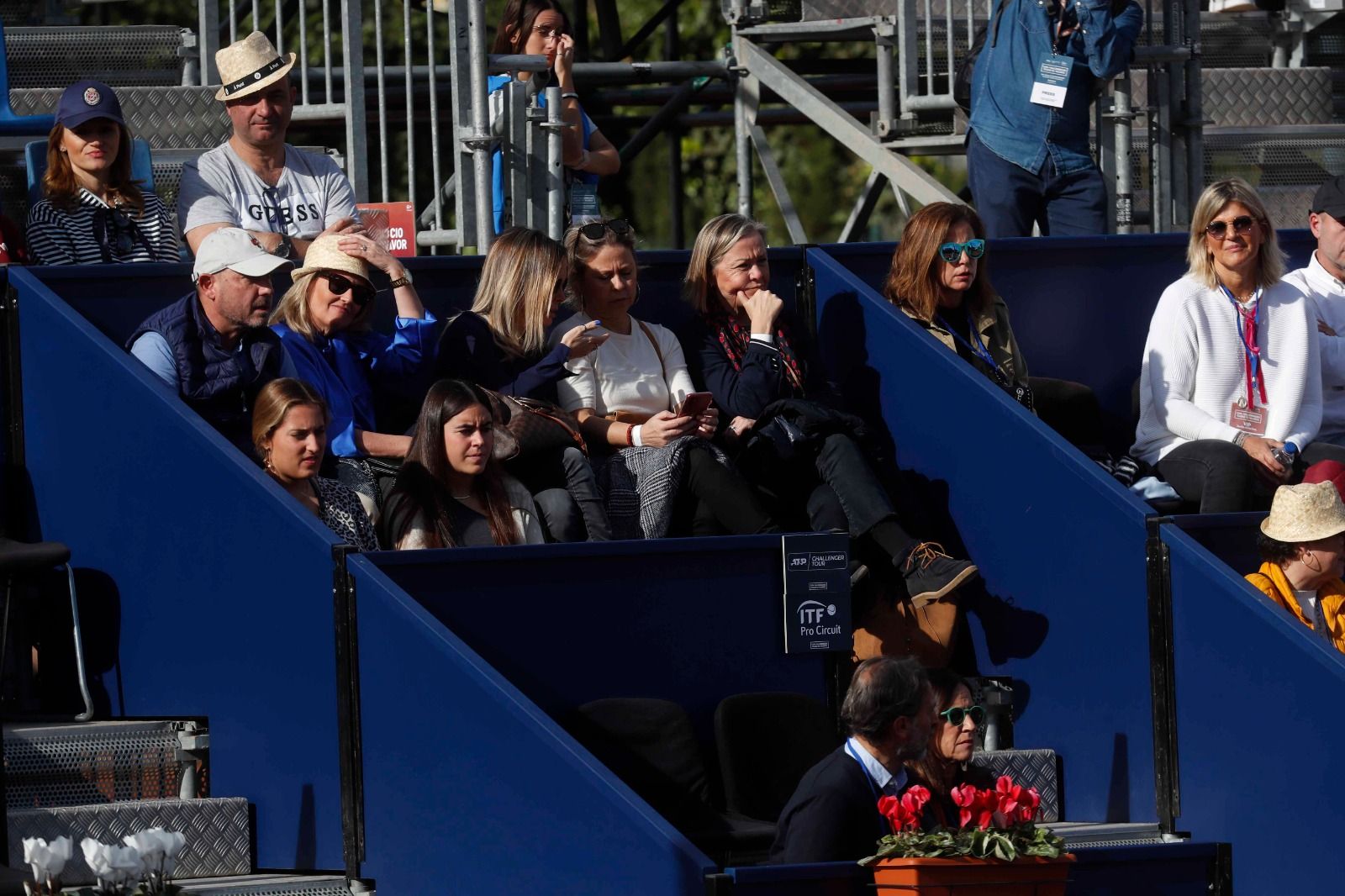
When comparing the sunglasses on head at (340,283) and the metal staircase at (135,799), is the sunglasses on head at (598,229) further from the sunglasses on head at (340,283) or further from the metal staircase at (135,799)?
the metal staircase at (135,799)

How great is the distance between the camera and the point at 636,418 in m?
→ 7.32

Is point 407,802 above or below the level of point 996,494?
below

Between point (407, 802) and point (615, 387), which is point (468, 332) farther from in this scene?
point (407, 802)

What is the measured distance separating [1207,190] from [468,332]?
247 centimetres

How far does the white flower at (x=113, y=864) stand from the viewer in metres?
4.73

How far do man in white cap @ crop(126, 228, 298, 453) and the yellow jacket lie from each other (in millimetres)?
2781

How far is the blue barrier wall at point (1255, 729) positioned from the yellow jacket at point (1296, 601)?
15cm

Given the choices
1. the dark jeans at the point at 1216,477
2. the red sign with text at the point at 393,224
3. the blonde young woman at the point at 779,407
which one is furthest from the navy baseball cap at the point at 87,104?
the dark jeans at the point at 1216,477

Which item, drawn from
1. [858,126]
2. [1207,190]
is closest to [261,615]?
[1207,190]

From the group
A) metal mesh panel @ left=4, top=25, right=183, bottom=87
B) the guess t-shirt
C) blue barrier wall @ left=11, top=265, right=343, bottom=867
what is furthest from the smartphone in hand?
metal mesh panel @ left=4, top=25, right=183, bottom=87

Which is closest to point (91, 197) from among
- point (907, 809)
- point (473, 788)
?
point (473, 788)

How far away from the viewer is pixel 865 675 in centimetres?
558

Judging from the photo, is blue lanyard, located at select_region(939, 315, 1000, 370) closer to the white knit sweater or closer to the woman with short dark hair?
the white knit sweater

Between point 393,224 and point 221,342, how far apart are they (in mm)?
1841
